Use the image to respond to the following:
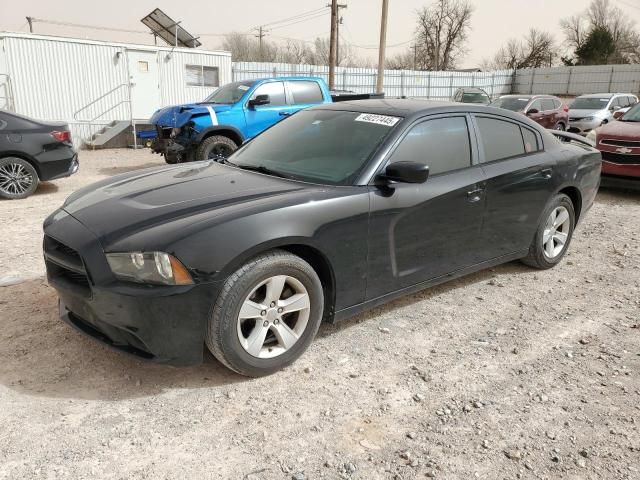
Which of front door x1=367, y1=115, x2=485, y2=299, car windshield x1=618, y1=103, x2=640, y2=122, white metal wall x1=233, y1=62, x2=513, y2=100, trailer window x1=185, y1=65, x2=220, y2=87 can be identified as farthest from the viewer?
white metal wall x1=233, y1=62, x2=513, y2=100

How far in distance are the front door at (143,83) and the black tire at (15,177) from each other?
25.3 feet

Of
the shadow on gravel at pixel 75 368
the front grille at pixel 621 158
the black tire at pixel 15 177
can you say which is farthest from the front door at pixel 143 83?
the shadow on gravel at pixel 75 368

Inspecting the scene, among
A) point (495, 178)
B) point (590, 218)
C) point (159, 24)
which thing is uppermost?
point (159, 24)

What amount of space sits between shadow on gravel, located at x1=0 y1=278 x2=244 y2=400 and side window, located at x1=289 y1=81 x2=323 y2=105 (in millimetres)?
7707

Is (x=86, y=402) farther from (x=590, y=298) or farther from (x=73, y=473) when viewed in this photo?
(x=590, y=298)

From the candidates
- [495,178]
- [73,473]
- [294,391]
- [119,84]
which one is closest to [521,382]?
[294,391]

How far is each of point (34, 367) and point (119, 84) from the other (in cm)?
1390

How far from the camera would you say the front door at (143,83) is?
50.7 ft

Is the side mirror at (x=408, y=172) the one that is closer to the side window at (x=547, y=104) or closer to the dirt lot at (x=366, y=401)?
the dirt lot at (x=366, y=401)

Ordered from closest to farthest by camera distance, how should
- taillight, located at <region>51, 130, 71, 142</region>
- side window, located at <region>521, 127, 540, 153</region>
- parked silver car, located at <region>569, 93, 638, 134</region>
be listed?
side window, located at <region>521, 127, 540, 153</region>, taillight, located at <region>51, 130, 71, 142</region>, parked silver car, located at <region>569, 93, 638, 134</region>

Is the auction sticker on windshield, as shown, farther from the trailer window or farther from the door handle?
the trailer window

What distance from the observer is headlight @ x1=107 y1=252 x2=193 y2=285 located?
8.82ft

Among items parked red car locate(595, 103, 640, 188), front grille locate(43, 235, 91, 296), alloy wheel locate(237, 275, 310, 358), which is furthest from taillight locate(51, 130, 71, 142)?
parked red car locate(595, 103, 640, 188)

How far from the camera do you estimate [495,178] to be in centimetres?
411
